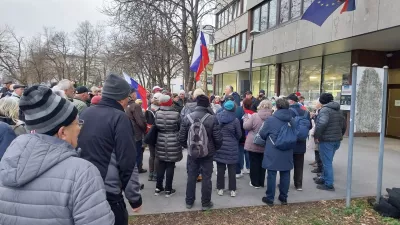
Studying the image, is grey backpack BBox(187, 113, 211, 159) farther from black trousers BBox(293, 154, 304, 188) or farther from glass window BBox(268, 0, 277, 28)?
glass window BBox(268, 0, 277, 28)

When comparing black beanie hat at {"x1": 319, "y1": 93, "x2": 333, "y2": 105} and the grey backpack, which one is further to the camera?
black beanie hat at {"x1": 319, "y1": 93, "x2": 333, "y2": 105}

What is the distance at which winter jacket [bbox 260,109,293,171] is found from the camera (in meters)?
4.86

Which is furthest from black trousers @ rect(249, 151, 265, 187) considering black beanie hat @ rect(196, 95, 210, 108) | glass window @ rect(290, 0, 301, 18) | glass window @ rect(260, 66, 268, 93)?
glass window @ rect(260, 66, 268, 93)

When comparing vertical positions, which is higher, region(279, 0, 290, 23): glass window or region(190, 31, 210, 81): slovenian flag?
region(279, 0, 290, 23): glass window

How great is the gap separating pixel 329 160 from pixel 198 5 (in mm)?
12156

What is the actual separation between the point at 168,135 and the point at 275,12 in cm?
1318

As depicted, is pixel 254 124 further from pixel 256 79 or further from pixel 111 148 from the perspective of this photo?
pixel 256 79

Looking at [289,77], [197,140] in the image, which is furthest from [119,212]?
[289,77]

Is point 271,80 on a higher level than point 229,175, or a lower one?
higher

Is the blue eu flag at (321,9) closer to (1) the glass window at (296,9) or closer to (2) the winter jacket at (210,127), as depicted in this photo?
(1) the glass window at (296,9)

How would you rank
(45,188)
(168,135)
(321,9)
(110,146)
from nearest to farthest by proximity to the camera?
(45,188) → (110,146) → (168,135) → (321,9)

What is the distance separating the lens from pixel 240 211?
4.72 metres

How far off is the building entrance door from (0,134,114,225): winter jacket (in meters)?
14.3

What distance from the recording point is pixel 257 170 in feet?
19.1
